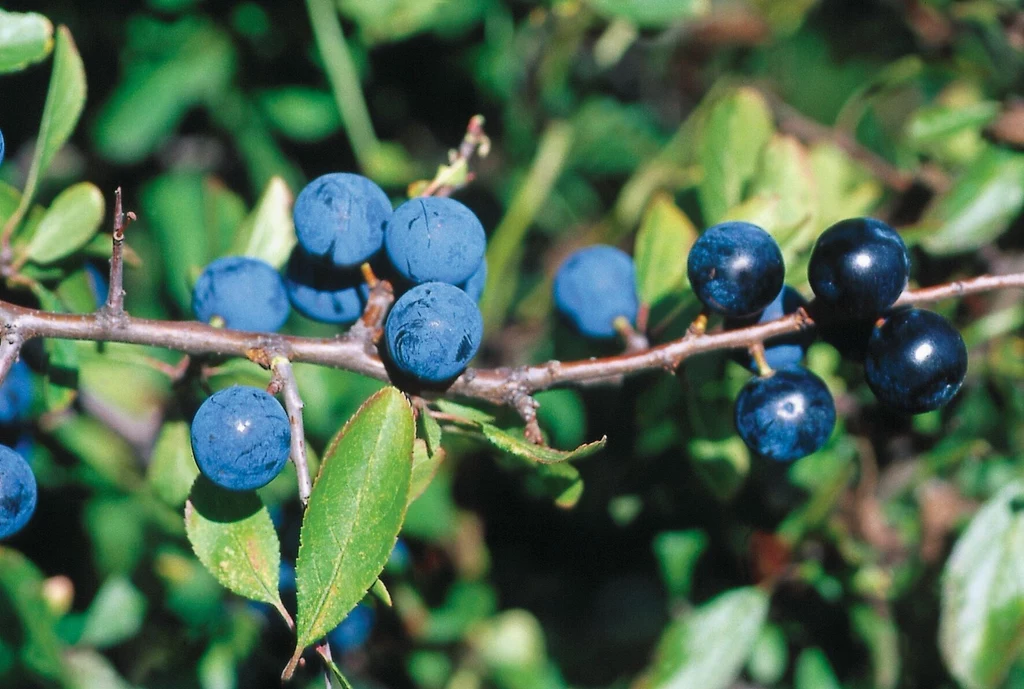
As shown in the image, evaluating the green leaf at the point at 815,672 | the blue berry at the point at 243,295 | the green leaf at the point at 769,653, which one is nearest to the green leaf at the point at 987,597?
the green leaf at the point at 815,672

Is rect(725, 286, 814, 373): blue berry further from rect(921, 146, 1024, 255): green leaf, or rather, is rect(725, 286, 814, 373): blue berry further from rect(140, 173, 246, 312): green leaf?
rect(140, 173, 246, 312): green leaf

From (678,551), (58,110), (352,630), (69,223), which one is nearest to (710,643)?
(678,551)

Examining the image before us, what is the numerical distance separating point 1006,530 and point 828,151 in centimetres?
91

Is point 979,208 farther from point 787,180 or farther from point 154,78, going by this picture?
point 154,78

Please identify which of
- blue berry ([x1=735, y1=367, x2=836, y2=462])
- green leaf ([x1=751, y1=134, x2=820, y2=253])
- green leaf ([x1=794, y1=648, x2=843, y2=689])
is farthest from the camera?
green leaf ([x1=794, y1=648, x2=843, y2=689])

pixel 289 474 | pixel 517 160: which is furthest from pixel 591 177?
pixel 289 474

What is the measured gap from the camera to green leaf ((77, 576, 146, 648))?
1943mm

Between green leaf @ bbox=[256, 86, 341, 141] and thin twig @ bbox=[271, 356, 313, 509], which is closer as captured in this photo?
thin twig @ bbox=[271, 356, 313, 509]

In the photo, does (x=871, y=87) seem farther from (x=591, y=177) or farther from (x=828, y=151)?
(x=591, y=177)

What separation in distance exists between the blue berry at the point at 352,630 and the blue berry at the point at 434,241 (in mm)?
918

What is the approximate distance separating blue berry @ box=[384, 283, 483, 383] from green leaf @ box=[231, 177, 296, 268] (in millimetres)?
476

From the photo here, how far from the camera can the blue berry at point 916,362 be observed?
1239 mm

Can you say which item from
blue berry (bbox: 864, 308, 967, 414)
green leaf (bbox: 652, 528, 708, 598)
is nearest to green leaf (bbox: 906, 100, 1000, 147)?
blue berry (bbox: 864, 308, 967, 414)

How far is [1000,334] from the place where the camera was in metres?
2.11
